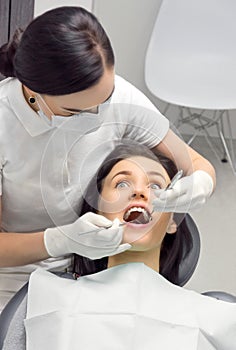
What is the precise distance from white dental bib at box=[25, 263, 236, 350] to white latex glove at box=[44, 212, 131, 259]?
0.07 meters

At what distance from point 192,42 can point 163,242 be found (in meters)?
1.74

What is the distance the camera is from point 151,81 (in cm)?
308

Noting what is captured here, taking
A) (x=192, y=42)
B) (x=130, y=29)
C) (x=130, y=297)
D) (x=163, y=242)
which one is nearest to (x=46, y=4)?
(x=130, y=29)

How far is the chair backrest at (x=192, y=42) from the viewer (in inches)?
123

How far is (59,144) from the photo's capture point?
153 centimetres

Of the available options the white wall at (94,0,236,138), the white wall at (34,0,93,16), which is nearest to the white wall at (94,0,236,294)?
the white wall at (94,0,236,138)

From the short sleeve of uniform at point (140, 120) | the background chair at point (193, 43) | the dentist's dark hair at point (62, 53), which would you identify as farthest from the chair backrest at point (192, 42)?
the dentist's dark hair at point (62, 53)

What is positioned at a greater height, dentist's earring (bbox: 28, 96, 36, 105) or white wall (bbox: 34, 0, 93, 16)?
dentist's earring (bbox: 28, 96, 36, 105)

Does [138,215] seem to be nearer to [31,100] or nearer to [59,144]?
[59,144]

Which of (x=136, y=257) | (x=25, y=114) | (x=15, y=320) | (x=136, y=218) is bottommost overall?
(x=15, y=320)

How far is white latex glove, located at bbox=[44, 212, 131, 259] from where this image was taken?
1.46m

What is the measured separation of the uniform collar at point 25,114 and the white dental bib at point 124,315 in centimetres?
32

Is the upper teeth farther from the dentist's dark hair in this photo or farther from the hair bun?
the hair bun

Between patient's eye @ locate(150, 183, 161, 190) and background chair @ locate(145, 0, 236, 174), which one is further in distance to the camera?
background chair @ locate(145, 0, 236, 174)
